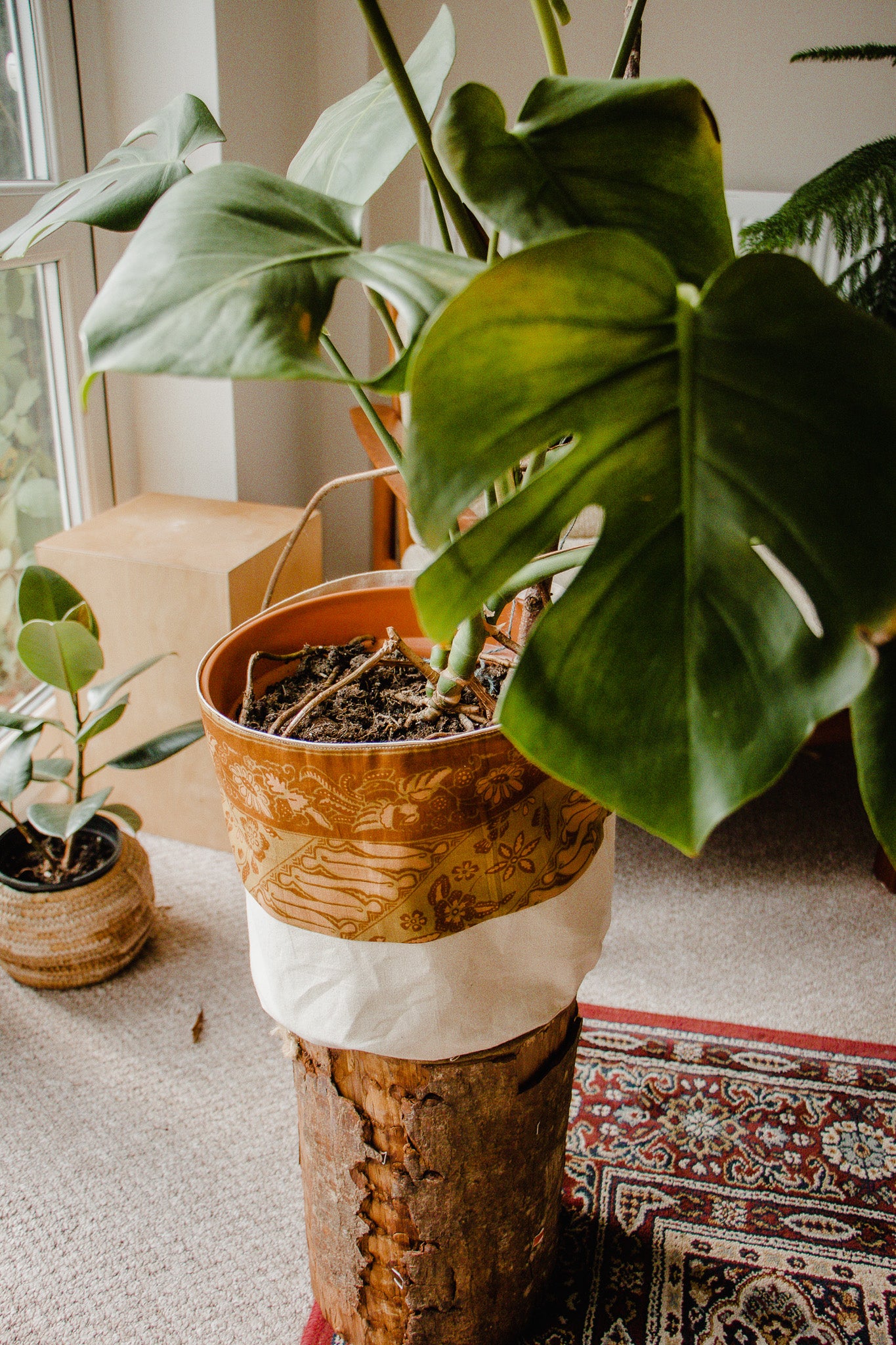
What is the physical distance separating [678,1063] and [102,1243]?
2.40 ft

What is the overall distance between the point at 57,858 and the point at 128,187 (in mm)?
996

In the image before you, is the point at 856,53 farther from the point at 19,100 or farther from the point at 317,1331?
the point at 317,1331

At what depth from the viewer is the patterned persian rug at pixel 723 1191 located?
99 cm

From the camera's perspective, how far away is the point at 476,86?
47cm

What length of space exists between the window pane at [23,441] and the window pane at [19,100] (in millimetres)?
158

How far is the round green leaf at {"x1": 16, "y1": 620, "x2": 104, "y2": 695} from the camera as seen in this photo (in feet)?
3.92

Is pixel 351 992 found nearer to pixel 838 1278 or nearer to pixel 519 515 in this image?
pixel 519 515

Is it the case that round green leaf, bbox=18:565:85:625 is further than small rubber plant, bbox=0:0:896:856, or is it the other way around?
round green leaf, bbox=18:565:85:625

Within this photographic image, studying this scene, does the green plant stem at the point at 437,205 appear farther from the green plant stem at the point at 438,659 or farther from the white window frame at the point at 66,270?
the white window frame at the point at 66,270

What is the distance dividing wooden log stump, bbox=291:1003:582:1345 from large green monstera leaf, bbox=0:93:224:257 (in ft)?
2.18

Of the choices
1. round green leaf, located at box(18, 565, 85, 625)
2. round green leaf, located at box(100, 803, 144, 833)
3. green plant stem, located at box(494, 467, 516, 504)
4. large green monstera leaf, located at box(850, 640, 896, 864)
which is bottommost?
round green leaf, located at box(100, 803, 144, 833)

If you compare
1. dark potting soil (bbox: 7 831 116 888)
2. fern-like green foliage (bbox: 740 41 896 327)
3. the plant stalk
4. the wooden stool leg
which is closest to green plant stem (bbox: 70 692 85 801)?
dark potting soil (bbox: 7 831 116 888)

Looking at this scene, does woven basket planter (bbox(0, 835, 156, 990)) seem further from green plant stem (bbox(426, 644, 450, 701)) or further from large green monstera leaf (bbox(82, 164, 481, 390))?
large green monstera leaf (bbox(82, 164, 481, 390))

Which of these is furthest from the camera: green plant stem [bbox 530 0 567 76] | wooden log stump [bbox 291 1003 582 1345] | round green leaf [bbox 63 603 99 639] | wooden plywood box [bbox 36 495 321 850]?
wooden plywood box [bbox 36 495 321 850]
